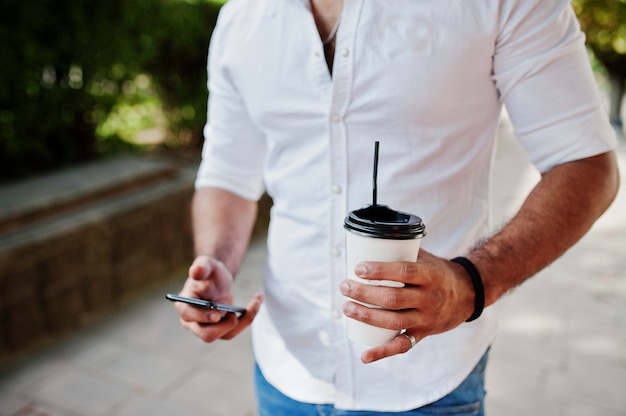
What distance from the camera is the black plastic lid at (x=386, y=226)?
0.84 m

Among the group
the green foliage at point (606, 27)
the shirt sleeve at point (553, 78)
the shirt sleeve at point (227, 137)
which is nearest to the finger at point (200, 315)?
the shirt sleeve at point (227, 137)

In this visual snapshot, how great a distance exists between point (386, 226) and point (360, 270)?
A: 0.07 metres

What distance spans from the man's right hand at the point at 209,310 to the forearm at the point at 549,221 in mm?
548

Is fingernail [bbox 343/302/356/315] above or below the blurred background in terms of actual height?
above

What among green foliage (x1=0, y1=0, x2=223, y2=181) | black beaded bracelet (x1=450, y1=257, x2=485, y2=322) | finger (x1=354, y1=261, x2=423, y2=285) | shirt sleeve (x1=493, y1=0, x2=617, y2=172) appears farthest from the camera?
green foliage (x1=0, y1=0, x2=223, y2=181)

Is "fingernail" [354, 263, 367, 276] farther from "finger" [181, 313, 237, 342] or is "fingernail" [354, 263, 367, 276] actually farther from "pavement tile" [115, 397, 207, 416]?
"pavement tile" [115, 397, 207, 416]

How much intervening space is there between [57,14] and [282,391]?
3534mm

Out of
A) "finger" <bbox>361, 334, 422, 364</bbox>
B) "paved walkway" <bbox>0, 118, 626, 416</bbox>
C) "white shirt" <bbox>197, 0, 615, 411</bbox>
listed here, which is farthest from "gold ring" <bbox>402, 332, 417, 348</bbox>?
"paved walkway" <bbox>0, 118, 626, 416</bbox>

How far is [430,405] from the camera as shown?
125cm

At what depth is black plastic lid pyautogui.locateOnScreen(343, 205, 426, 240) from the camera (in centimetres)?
84

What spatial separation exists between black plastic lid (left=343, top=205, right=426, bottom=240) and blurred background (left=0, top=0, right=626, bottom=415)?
2274 millimetres

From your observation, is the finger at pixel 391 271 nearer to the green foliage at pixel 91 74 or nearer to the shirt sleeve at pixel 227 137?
the shirt sleeve at pixel 227 137

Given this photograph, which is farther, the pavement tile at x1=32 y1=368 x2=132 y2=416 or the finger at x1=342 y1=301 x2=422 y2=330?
the pavement tile at x1=32 y1=368 x2=132 y2=416

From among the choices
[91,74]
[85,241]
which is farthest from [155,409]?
[91,74]
